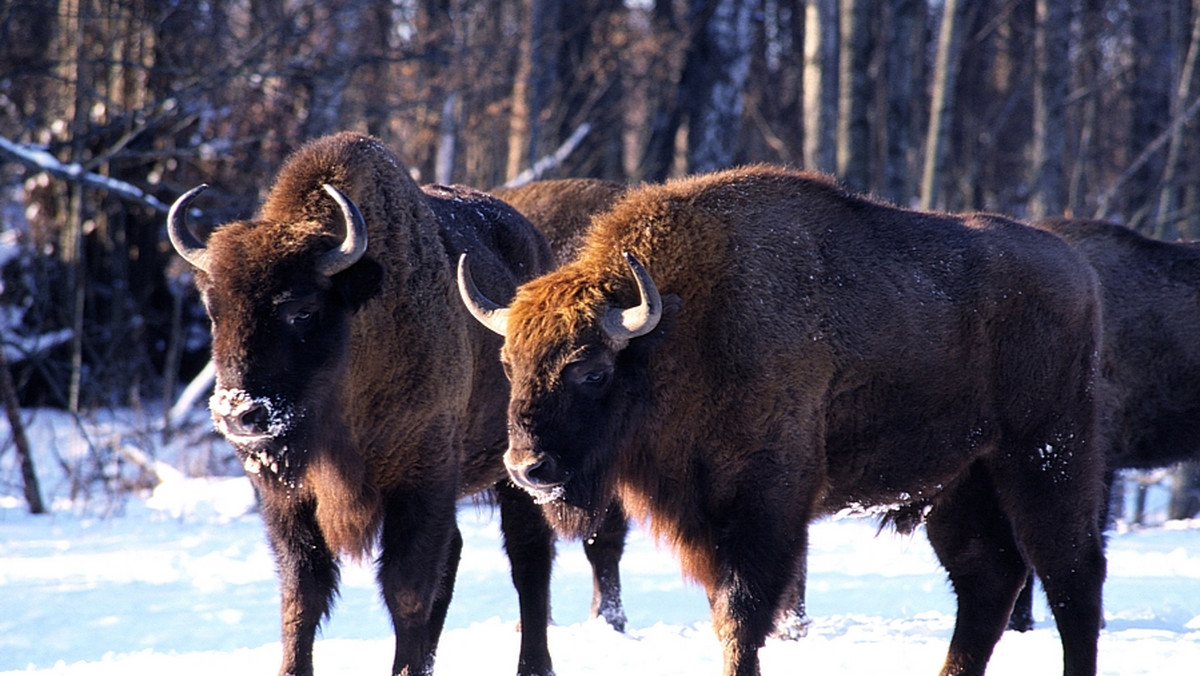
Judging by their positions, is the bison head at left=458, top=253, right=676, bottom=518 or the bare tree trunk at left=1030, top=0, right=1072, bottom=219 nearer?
the bison head at left=458, top=253, right=676, bottom=518

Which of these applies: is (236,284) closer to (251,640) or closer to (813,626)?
(251,640)

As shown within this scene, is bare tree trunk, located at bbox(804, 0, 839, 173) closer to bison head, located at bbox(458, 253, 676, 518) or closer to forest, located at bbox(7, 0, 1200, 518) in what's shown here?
forest, located at bbox(7, 0, 1200, 518)

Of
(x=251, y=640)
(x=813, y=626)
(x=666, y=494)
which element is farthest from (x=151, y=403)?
(x=666, y=494)

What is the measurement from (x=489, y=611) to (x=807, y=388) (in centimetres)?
347

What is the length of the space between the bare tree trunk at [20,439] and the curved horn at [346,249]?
639cm

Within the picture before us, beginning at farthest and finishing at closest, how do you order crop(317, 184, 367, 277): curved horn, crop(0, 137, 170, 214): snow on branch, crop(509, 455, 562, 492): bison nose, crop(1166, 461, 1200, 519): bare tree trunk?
crop(1166, 461, 1200, 519): bare tree trunk
crop(0, 137, 170, 214): snow on branch
crop(317, 184, 367, 277): curved horn
crop(509, 455, 562, 492): bison nose

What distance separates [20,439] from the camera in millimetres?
9992

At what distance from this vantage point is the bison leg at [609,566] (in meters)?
6.30

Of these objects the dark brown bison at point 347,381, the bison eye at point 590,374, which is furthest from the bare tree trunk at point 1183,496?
Result: the bison eye at point 590,374

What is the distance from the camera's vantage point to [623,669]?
5.29m

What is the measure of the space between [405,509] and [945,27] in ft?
32.8

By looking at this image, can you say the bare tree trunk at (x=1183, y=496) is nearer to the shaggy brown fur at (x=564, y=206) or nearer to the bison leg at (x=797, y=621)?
the bison leg at (x=797, y=621)

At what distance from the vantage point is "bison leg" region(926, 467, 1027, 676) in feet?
16.3

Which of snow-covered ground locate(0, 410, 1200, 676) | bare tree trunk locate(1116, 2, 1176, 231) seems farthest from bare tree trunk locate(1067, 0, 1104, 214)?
snow-covered ground locate(0, 410, 1200, 676)
